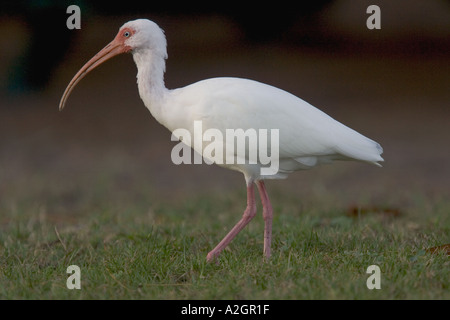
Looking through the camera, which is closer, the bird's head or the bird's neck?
the bird's neck

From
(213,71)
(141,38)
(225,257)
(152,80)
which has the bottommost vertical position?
(225,257)

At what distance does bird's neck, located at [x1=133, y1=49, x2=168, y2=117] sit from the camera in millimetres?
5660

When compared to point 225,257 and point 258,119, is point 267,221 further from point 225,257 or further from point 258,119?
point 258,119

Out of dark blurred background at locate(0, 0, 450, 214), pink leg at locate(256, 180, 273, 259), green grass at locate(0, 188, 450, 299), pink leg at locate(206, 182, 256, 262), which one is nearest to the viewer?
green grass at locate(0, 188, 450, 299)

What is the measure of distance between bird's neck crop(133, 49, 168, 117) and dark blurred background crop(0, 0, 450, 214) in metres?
5.30

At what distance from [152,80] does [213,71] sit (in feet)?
25.6

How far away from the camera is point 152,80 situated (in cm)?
570

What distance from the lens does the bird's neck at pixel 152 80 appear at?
223 inches

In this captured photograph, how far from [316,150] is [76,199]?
4.75m

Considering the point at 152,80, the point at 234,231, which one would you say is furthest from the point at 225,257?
the point at 152,80

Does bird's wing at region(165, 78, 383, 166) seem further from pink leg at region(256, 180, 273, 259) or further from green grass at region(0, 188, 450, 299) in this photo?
green grass at region(0, 188, 450, 299)

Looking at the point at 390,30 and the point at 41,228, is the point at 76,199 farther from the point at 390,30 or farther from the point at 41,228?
the point at 390,30

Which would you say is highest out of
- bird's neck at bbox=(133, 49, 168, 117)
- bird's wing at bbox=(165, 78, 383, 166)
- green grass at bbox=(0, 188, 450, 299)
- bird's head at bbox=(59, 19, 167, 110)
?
bird's head at bbox=(59, 19, 167, 110)

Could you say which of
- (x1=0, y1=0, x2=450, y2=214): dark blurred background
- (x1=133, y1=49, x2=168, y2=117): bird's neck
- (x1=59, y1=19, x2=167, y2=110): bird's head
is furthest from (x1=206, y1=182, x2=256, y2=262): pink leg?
(x1=0, y1=0, x2=450, y2=214): dark blurred background
